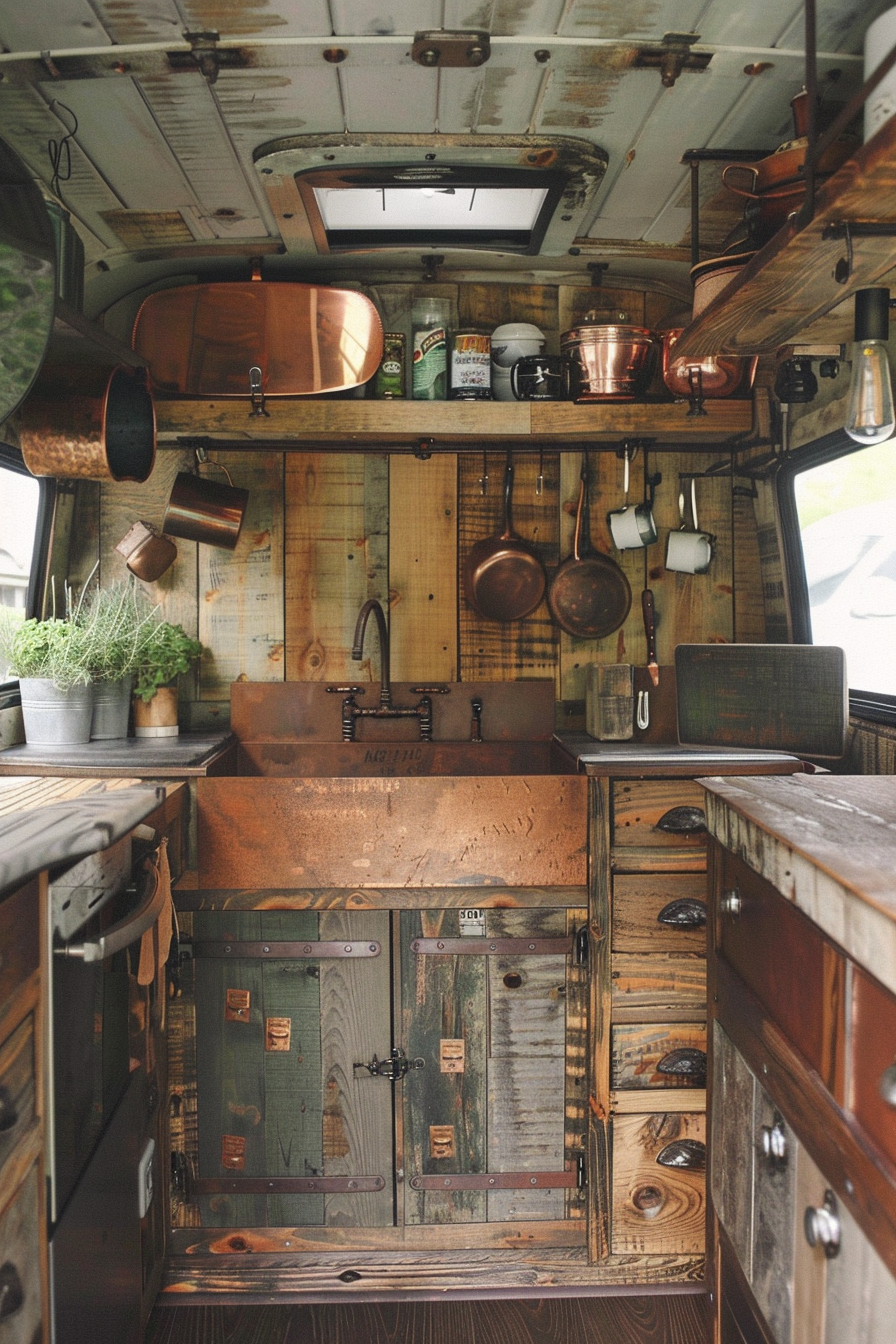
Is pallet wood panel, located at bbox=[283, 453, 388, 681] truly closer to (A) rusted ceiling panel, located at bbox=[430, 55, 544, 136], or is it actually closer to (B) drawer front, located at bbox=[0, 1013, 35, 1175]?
(A) rusted ceiling panel, located at bbox=[430, 55, 544, 136]

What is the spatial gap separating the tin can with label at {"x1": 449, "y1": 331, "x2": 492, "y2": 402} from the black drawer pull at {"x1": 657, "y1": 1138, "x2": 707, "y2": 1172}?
1.94 meters

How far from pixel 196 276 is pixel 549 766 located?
1754 millimetres

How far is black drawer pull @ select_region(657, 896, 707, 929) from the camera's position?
2201 millimetres

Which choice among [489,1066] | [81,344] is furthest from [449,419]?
[489,1066]

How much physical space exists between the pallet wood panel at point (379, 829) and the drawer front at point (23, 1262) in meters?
1.00

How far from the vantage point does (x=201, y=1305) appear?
216cm

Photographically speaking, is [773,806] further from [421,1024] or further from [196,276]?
[196,276]

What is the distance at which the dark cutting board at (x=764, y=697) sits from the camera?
2396 mm

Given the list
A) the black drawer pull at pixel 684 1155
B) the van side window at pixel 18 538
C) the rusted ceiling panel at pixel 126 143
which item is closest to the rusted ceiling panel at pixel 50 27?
the rusted ceiling panel at pixel 126 143

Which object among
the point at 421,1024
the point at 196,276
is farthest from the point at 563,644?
the point at 196,276

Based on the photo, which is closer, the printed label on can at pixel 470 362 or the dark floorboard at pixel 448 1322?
the dark floorboard at pixel 448 1322

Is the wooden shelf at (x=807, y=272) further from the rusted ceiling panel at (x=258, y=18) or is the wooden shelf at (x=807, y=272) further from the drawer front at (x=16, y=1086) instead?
the drawer front at (x=16, y=1086)

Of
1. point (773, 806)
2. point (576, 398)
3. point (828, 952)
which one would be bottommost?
point (828, 952)

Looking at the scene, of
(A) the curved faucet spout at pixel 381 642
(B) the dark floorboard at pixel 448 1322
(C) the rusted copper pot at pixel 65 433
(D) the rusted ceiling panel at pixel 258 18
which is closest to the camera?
(D) the rusted ceiling panel at pixel 258 18
